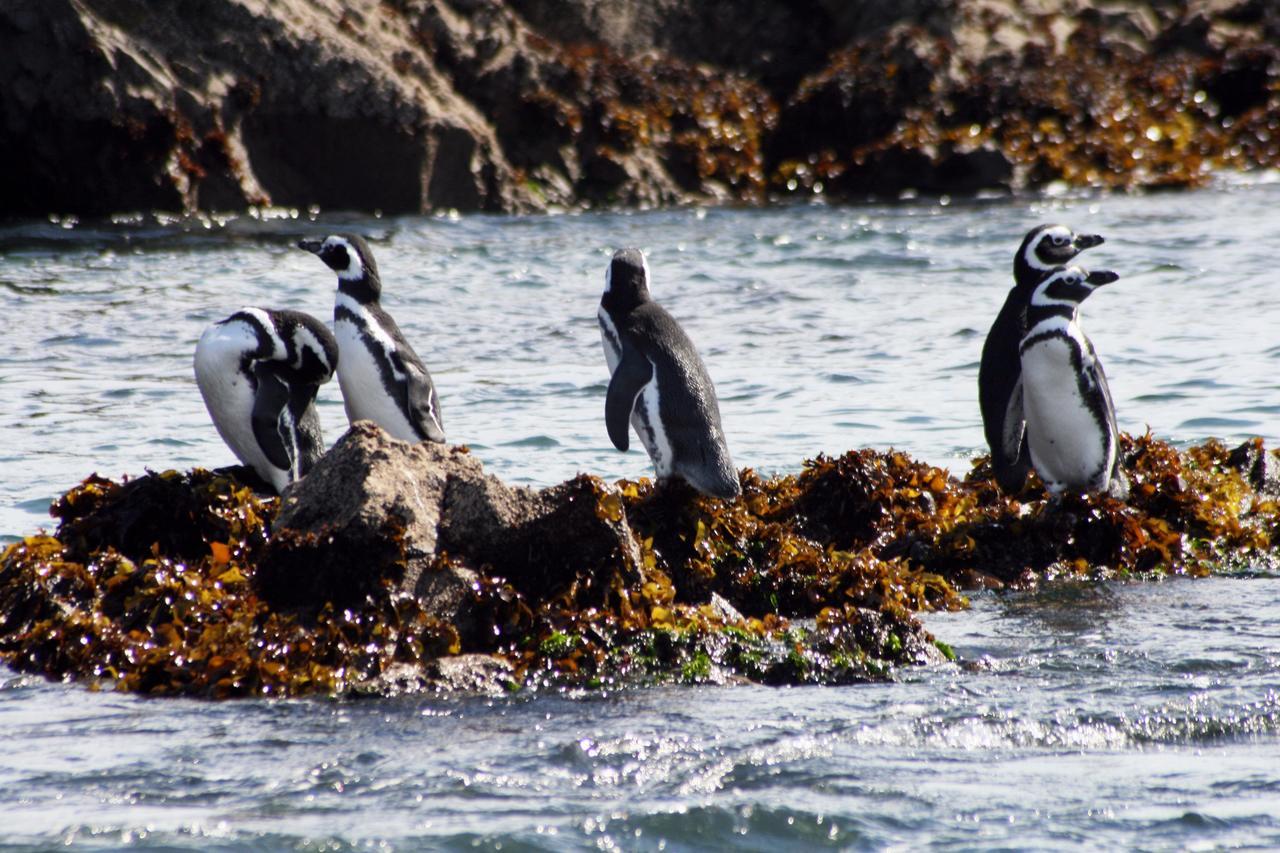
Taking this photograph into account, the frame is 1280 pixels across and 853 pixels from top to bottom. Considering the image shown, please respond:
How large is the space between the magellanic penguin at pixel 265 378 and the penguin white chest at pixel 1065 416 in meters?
2.71

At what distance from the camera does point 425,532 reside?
4.82 m

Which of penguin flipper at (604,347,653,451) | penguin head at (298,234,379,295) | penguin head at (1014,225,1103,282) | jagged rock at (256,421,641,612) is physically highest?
penguin head at (1014,225,1103,282)

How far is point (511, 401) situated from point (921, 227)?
7713 mm

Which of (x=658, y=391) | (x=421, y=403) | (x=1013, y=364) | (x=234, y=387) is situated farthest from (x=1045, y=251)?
(x=234, y=387)

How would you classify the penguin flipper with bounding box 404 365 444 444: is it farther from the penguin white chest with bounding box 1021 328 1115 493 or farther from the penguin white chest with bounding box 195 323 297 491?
the penguin white chest with bounding box 1021 328 1115 493

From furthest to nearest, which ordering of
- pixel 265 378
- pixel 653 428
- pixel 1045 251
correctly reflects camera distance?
pixel 1045 251 < pixel 265 378 < pixel 653 428

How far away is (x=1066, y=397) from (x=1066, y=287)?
1.54 ft

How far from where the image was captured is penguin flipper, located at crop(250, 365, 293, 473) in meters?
6.05

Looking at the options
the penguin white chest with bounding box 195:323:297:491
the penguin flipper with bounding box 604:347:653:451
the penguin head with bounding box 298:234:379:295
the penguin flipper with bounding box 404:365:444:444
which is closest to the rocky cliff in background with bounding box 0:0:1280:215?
the penguin head with bounding box 298:234:379:295

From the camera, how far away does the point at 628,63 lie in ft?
66.8

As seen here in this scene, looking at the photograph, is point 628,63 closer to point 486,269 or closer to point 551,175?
point 551,175

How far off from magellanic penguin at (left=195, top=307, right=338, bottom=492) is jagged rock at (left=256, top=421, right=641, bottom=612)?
1098 millimetres

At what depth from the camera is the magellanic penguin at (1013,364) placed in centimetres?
669

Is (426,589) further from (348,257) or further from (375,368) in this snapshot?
(348,257)
